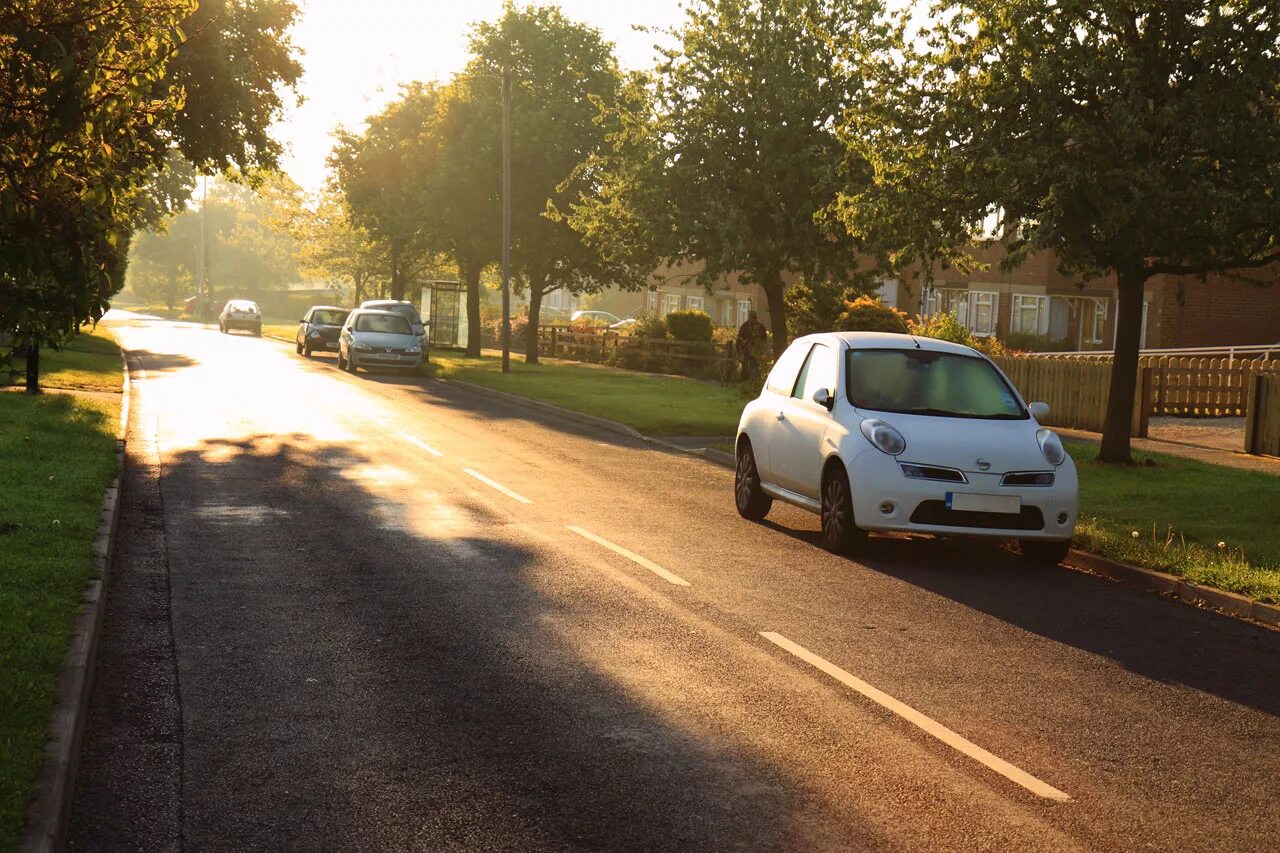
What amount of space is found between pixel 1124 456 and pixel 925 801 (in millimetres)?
Result: 14321

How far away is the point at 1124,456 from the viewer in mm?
19094

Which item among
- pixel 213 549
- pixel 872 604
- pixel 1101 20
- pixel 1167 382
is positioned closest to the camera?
pixel 872 604

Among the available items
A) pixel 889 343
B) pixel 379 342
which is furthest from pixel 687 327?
pixel 889 343

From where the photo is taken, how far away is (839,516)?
1209 centimetres

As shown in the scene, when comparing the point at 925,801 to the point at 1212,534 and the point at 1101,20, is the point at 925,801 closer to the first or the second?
the point at 1212,534

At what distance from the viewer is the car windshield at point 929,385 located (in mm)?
12555

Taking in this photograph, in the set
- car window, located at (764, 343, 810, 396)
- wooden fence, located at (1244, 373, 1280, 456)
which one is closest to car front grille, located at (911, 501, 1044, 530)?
car window, located at (764, 343, 810, 396)

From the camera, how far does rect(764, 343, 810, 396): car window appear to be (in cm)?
1384

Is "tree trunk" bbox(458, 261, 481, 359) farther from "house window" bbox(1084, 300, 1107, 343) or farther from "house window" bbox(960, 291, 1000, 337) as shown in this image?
"house window" bbox(1084, 300, 1107, 343)

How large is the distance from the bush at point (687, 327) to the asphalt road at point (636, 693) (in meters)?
33.6

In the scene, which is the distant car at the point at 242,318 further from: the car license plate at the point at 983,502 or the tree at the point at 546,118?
the car license plate at the point at 983,502

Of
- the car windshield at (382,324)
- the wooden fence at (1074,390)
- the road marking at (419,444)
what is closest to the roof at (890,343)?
the road marking at (419,444)

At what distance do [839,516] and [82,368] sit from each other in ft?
76.8

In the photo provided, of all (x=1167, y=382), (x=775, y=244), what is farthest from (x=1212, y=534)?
(x=775, y=244)
